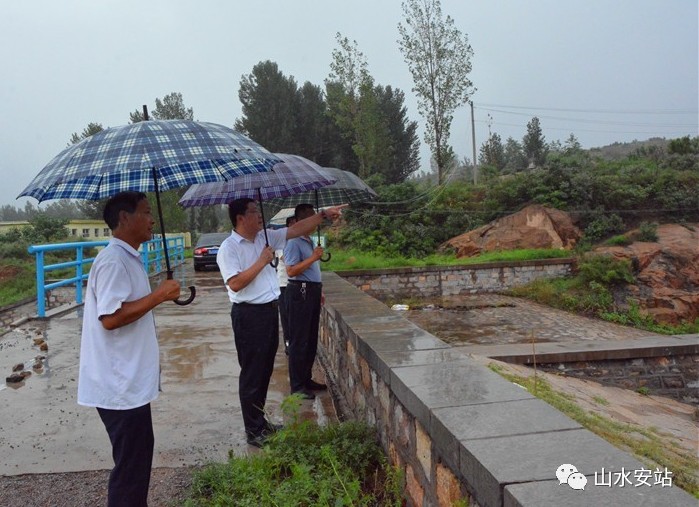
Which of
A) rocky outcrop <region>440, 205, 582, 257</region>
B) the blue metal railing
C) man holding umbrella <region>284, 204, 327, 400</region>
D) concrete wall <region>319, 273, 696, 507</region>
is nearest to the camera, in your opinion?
concrete wall <region>319, 273, 696, 507</region>

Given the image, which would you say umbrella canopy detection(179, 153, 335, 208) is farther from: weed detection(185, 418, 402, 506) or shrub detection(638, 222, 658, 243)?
shrub detection(638, 222, 658, 243)

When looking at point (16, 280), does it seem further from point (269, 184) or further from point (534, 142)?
point (534, 142)

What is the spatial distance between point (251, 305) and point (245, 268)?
A: 0.26 meters

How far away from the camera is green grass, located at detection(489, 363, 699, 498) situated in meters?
3.95

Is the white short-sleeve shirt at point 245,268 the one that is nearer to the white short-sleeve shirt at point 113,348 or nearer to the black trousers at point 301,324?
the black trousers at point 301,324

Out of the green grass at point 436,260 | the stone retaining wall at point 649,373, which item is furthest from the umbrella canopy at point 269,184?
the green grass at point 436,260

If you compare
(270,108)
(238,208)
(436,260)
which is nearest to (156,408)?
(238,208)

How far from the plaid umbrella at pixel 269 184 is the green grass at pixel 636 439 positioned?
248 cm

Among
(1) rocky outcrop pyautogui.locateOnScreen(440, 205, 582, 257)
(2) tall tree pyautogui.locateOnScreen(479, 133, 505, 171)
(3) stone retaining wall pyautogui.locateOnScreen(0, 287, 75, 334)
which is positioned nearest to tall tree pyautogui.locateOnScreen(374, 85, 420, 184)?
(2) tall tree pyautogui.locateOnScreen(479, 133, 505, 171)

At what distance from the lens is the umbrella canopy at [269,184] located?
15.6 ft

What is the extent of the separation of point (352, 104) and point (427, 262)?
15.1 m

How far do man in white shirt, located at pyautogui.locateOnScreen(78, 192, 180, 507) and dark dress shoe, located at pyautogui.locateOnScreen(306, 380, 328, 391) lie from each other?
2.50 metres

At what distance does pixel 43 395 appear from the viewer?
5172 mm

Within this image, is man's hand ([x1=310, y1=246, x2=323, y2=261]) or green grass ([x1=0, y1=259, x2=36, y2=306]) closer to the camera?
man's hand ([x1=310, y1=246, x2=323, y2=261])
